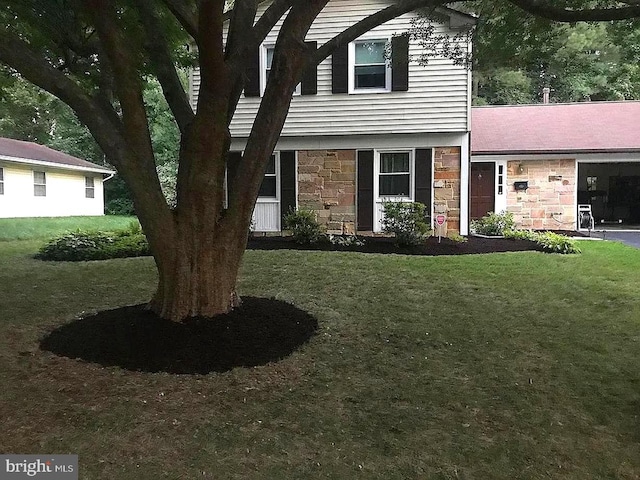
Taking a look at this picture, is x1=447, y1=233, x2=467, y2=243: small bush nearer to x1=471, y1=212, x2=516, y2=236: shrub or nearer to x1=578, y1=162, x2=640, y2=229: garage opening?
x1=471, y1=212, x2=516, y2=236: shrub

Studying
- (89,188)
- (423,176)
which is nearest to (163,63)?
(423,176)

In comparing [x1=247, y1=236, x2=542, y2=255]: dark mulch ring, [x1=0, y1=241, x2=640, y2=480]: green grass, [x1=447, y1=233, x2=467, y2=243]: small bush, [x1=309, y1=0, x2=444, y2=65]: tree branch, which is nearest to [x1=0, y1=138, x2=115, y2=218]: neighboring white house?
[x1=247, y1=236, x2=542, y2=255]: dark mulch ring

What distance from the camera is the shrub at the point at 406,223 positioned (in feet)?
31.8

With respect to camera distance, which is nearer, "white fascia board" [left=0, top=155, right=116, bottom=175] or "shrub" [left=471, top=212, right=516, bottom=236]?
"shrub" [left=471, top=212, right=516, bottom=236]

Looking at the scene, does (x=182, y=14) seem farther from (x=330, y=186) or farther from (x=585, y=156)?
(x=585, y=156)

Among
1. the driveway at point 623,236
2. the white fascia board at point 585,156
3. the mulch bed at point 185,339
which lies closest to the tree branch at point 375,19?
the mulch bed at point 185,339

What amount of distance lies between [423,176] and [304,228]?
300 cm

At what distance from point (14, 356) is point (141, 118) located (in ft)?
7.34

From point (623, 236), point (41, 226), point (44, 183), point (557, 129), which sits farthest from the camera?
point (44, 183)

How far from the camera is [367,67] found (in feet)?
37.1

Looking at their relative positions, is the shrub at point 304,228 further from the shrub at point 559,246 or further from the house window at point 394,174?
the shrub at point 559,246

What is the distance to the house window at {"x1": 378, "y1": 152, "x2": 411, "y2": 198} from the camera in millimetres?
11320

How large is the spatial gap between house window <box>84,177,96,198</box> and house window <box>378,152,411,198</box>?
15673 mm

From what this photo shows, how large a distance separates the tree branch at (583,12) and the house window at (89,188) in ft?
68.0
